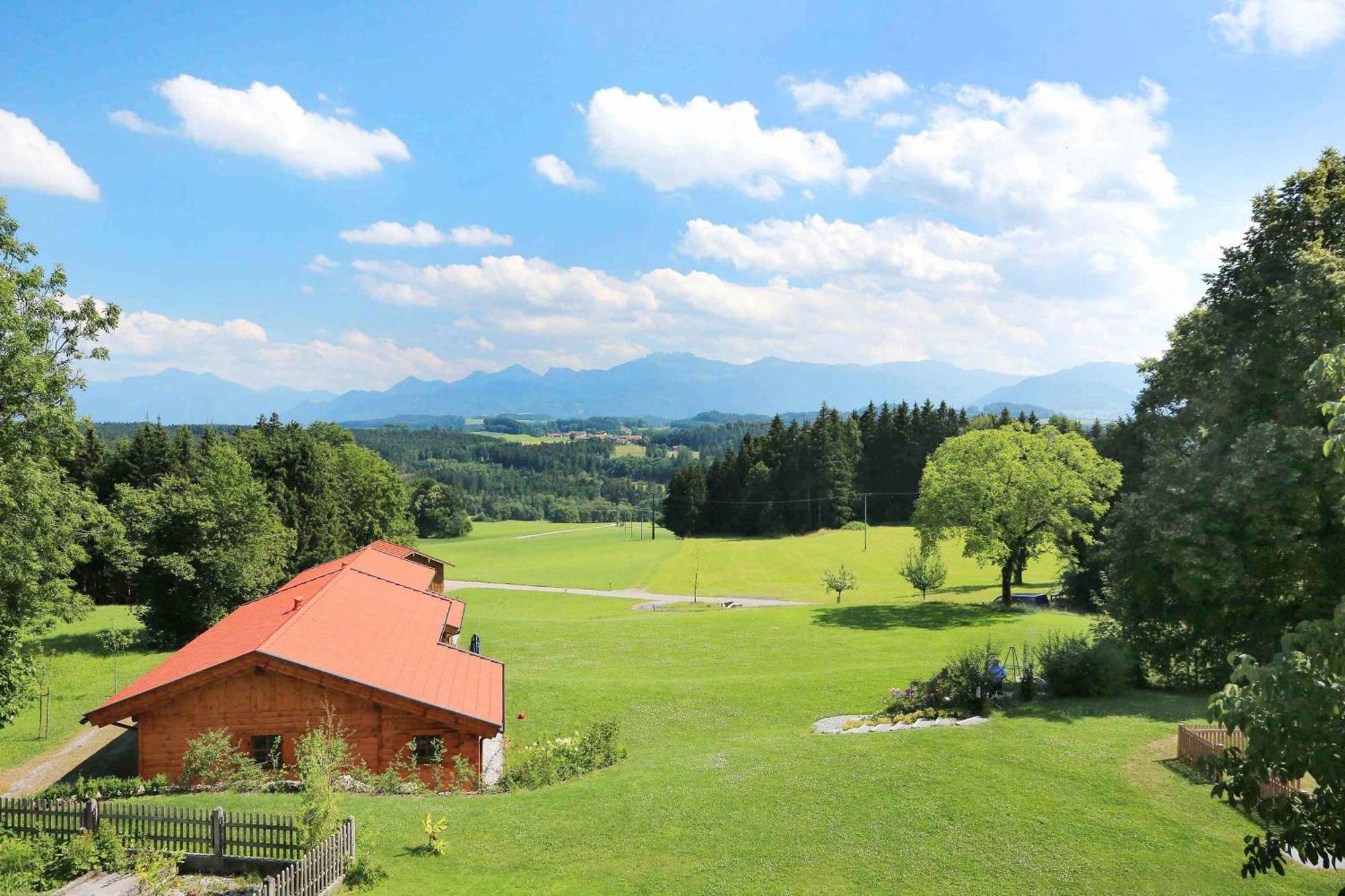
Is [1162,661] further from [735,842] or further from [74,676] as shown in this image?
[74,676]

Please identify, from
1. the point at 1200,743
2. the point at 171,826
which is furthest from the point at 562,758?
the point at 1200,743

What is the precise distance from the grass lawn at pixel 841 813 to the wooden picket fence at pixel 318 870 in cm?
106

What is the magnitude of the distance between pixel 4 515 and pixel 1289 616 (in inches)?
1595

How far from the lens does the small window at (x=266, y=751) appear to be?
771 inches

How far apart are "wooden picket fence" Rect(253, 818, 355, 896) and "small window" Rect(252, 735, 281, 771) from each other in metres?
6.49

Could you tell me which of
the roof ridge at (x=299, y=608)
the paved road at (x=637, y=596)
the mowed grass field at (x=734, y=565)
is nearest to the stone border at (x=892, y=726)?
the roof ridge at (x=299, y=608)

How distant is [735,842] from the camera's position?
14.7m

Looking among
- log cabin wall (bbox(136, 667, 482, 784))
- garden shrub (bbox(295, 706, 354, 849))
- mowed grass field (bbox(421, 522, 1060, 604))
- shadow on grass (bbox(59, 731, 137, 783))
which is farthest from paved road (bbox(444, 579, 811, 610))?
garden shrub (bbox(295, 706, 354, 849))

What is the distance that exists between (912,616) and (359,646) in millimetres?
32104

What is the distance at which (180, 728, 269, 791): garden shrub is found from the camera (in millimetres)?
18656

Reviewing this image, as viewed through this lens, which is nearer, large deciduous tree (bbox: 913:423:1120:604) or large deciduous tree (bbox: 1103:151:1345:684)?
large deciduous tree (bbox: 1103:151:1345:684)

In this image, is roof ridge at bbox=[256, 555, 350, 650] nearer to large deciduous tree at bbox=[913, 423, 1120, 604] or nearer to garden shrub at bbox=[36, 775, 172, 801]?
garden shrub at bbox=[36, 775, 172, 801]

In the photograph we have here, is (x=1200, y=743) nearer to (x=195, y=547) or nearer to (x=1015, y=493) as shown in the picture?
(x=1015, y=493)

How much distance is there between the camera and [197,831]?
579 inches
